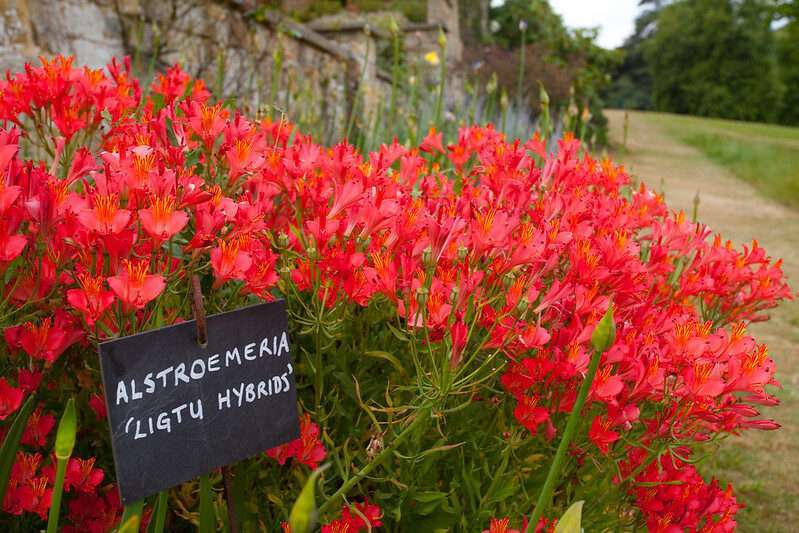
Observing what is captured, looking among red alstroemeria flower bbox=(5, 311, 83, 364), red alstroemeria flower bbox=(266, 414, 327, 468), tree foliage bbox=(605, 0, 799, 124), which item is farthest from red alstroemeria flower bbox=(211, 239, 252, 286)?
tree foliage bbox=(605, 0, 799, 124)

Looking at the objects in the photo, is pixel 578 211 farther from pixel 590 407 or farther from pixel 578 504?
pixel 578 504

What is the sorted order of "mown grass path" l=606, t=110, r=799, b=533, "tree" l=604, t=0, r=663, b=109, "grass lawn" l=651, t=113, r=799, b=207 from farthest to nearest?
"tree" l=604, t=0, r=663, b=109, "grass lawn" l=651, t=113, r=799, b=207, "mown grass path" l=606, t=110, r=799, b=533

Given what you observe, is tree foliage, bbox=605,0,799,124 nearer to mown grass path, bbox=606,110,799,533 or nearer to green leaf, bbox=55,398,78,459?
mown grass path, bbox=606,110,799,533

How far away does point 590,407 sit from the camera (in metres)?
1.29

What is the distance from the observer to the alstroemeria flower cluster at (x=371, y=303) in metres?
1.00

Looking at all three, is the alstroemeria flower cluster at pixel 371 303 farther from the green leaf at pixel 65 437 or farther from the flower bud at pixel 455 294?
the green leaf at pixel 65 437

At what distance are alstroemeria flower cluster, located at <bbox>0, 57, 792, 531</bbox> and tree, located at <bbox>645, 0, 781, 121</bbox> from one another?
32453 mm

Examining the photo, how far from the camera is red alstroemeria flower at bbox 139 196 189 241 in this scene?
3.10ft

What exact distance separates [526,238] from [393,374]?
38 cm

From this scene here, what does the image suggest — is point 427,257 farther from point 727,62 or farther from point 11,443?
point 727,62

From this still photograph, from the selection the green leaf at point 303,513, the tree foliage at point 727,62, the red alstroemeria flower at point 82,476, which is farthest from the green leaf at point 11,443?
the tree foliage at point 727,62

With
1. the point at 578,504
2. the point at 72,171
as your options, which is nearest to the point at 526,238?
the point at 578,504

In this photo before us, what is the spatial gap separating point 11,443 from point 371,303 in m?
0.61

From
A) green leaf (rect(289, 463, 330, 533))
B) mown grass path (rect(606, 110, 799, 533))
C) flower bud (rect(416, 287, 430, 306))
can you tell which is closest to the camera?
green leaf (rect(289, 463, 330, 533))
